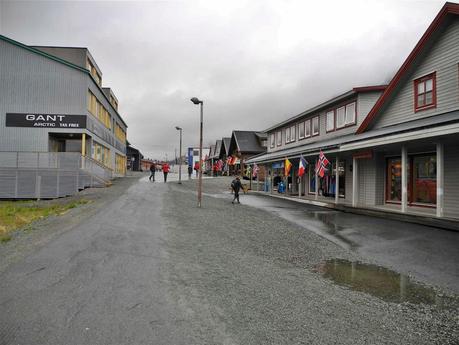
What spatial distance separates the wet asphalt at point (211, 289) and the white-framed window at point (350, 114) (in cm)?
955

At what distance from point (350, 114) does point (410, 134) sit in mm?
7354

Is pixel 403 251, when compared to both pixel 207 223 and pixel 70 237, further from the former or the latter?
pixel 70 237

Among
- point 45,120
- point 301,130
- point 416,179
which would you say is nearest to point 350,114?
point 416,179

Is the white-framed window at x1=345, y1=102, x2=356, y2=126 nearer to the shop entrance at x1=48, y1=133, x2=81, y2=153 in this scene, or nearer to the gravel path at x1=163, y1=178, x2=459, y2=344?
the gravel path at x1=163, y1=178, x2=459, y2=344

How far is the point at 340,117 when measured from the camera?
19297mm

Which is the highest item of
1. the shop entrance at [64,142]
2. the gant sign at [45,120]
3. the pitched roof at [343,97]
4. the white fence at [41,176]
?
the pitched roof at [343,97]

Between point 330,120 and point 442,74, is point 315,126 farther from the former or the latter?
point 442,74

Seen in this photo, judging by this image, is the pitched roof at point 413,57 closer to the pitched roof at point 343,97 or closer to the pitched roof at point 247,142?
the pitched roof at point 343,97

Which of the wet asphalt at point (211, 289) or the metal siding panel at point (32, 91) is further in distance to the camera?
the metal siding panel at point (32, 91)

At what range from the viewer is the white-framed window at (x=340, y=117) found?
1890cm

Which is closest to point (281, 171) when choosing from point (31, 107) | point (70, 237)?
point (31, 107)

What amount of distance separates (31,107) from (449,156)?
85.9 feet

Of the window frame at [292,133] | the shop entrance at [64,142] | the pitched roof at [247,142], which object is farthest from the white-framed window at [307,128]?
the pitched roof at [247,142]

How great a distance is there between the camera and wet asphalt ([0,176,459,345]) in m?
3.66
